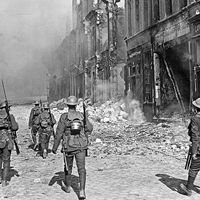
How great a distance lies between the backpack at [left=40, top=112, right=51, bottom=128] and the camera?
351 inches

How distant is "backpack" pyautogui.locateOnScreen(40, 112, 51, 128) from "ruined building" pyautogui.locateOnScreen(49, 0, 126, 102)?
50.8 ft

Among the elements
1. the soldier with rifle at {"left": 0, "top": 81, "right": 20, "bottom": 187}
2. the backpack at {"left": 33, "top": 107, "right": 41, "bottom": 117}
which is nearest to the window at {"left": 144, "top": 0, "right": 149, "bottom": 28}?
the backpack at {"left": 33, "top": 107, "right": 41, "bottom": 117}

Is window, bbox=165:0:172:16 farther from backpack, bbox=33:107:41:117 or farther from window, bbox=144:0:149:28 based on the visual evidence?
backpack, bbox=33:107:41:117

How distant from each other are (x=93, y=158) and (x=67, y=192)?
321cm

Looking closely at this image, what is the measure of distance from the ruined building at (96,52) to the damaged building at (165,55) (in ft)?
23.0

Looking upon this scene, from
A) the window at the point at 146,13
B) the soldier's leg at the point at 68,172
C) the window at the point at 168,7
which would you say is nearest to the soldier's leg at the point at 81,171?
the soldier's leg at the point at 68,172

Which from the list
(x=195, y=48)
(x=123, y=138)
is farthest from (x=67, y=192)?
(x=195, y=48)

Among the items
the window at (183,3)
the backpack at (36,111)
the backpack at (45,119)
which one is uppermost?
the window at (183,3)

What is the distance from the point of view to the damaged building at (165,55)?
12097 mm

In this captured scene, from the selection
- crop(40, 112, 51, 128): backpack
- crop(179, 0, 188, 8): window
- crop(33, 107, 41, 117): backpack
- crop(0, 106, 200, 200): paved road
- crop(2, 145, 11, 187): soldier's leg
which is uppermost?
crop(179, 0, 188, 8): window

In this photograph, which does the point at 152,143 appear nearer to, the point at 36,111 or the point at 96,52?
the point at 36,111

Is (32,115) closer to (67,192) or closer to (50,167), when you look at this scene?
(50,167)

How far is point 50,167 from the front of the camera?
24.0 ft

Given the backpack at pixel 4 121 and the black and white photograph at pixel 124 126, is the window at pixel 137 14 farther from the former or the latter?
the backpack at pixel 4 121
